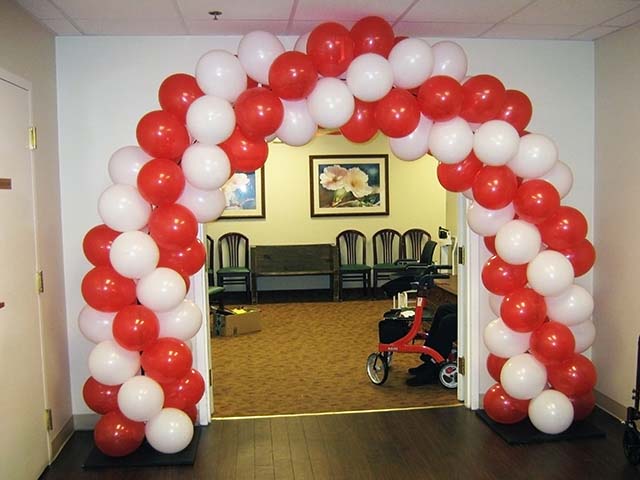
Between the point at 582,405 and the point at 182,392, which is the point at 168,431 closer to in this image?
the point at 182,392

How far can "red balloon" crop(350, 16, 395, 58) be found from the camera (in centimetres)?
299

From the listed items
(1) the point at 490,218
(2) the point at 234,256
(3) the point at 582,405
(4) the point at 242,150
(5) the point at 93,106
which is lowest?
(3) the point at 582,405

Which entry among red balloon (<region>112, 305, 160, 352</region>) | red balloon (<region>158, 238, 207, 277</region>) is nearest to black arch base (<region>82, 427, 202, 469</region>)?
red balloon (<region>112, 305, 160, 352</region>)

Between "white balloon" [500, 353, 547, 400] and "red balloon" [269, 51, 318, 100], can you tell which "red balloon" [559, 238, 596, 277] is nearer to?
"white balloon" [500, 353, 547, 400]

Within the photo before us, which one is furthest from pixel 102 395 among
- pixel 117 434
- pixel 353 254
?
pixel 353 254

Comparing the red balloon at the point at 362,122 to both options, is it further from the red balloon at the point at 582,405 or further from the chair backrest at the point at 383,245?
the chair backrest at the point at 383,245

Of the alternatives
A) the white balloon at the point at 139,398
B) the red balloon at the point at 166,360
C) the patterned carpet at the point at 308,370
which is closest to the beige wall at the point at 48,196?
the white balloon at the point at 139,398

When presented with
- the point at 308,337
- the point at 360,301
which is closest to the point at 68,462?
the point at 308,337

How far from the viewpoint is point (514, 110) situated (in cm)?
321

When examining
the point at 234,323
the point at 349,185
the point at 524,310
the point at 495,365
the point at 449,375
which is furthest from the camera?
the point at 349,185

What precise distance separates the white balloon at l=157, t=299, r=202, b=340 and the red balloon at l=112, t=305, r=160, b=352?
0.08m

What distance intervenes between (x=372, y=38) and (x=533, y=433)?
2.41m

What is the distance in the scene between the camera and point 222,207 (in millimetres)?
3217

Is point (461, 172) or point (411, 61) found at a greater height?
point (411, 61)
